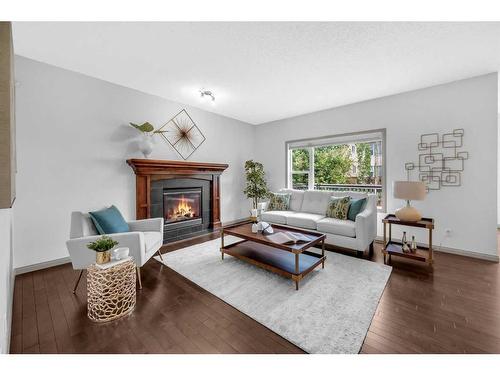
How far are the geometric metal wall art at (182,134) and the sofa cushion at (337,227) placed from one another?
285 centimetres

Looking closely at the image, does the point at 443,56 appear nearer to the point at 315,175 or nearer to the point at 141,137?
the point at 315,175

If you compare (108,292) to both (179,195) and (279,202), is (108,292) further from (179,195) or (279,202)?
(279,202)

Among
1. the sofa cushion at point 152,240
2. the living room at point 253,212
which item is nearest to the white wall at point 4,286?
the living room at point 253,212

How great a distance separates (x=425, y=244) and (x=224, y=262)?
10.5ft

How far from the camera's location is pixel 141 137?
3.58 m

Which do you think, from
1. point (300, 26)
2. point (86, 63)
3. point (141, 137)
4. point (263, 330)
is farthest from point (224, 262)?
point (86, 63)

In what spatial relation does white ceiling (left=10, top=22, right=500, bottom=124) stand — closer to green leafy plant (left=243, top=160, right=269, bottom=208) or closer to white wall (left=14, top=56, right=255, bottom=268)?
white wall (left=14, top=56, right=255, bottom=268)

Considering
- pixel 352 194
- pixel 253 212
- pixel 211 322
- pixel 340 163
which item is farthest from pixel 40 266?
pixel 340 163

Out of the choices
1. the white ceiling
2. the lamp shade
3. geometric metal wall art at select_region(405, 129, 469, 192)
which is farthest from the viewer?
geometric metal wall art at select_region(405, 129, 469, 192)

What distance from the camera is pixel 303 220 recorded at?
360 centimetres

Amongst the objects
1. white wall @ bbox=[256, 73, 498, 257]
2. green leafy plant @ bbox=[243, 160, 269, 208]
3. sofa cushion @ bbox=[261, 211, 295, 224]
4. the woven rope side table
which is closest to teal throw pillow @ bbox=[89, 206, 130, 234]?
the woven rope side table

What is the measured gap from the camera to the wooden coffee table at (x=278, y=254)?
2.29 m

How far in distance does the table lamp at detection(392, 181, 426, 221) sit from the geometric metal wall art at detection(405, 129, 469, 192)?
0.90 m

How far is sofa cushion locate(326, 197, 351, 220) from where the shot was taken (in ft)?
11.4
